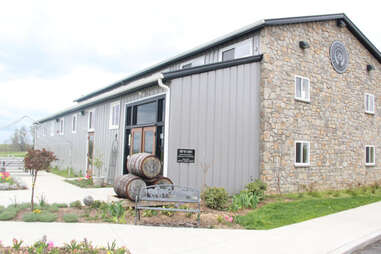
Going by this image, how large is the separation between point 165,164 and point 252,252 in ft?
18.1

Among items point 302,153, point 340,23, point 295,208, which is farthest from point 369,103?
point 295,208

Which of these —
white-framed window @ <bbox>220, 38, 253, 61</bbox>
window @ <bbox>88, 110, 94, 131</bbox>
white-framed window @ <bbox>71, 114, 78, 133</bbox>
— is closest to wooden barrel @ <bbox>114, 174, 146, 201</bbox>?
white-framed window @ <bbox>220, 38, 253, 61</bbox>

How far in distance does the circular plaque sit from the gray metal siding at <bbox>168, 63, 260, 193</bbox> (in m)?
4.85

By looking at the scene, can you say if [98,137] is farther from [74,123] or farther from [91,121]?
[74,123]

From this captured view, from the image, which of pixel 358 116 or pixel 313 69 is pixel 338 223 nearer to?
pixel 313 69

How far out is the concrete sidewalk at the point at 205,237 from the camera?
508 centimetres

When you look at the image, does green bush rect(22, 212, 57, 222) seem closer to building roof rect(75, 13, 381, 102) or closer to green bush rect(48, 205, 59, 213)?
green bush rect(48, 205, 59, 213)

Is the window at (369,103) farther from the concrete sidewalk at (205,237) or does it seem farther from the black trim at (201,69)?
the concrete sidewalk at (205,237)

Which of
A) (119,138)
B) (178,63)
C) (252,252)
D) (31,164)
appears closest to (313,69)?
(178,63)

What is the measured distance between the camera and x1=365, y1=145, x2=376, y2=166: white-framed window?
14.9 m

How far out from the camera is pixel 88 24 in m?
10.8

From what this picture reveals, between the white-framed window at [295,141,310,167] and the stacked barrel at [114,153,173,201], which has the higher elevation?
the white-framed window at [295,141,310,167]

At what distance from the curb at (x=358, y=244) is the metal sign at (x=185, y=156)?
504 cm

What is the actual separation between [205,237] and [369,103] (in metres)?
12.9
